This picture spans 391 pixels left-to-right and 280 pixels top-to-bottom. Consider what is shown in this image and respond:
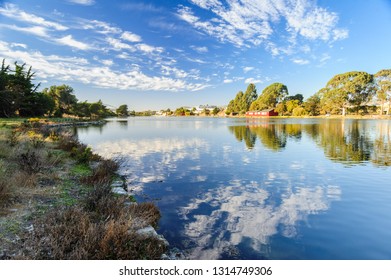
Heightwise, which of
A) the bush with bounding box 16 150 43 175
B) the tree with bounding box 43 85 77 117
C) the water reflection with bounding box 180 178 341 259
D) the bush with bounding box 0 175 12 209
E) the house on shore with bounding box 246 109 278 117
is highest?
the tree with bounding box 43 85 77 117

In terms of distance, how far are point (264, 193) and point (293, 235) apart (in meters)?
3.27

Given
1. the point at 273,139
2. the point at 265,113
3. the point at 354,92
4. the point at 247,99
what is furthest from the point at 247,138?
the point at 247,99

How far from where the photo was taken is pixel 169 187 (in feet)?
34.3

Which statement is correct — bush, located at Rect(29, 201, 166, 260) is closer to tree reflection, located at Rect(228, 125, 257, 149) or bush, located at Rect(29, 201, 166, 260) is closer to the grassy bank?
the grassy bank

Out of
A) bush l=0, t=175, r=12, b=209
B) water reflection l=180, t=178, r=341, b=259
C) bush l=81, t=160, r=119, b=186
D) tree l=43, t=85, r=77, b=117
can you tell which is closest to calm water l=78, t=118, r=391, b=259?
water reflection l=180, t=178, r=341, b=259

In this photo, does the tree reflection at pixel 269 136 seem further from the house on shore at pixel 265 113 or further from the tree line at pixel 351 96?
the house on shore at pixel 265 113

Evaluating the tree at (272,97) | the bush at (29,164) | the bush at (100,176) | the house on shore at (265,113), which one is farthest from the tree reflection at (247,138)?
the tree at (272,97)

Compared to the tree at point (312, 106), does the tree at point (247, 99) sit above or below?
above

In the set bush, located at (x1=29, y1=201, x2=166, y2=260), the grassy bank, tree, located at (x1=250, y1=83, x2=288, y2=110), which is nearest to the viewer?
bush, located at (x1=29, y1=201, x2=166, y2=260)

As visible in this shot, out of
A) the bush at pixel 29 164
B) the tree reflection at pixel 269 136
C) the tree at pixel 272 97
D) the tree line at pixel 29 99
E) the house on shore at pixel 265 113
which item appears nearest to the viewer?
the bush at pixel 29 164

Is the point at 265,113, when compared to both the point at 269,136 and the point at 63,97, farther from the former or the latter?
the point at 269,136

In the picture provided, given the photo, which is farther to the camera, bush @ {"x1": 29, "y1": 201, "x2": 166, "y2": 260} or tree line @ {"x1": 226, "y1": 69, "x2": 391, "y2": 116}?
tree line @ {"x1": 226, "y1": 69, "x2": 391, "y2": 116}
